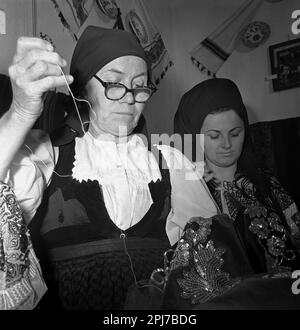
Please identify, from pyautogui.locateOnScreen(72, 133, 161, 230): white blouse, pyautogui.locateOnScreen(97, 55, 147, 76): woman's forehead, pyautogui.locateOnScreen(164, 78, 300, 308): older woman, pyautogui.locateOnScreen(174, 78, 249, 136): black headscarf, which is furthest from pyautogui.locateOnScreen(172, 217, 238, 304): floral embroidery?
pyautogui.locateOnScreen(97, 55, 147, 76): woman's forehead

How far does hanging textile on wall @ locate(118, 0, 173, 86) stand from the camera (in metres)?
0.88

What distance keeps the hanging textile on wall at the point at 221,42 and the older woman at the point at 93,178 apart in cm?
19

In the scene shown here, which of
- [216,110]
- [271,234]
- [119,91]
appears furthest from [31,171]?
[271,234]

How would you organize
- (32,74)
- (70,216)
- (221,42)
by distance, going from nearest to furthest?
(32,74)
(70,216)
(221,42)

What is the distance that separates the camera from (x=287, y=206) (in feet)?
3.31

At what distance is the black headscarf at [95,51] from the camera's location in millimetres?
780

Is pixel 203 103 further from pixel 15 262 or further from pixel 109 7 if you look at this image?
pixel 15 262

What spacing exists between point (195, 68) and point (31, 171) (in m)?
0.47

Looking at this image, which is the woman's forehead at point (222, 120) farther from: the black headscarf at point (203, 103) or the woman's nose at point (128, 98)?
the woman's nose at point (128, 98)

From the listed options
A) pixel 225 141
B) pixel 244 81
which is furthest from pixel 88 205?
pixel 244 81

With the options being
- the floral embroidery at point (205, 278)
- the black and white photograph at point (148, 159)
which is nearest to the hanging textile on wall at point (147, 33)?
the black and white photograph at point (148, 159)

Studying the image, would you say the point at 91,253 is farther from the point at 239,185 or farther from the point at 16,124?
the point at 239,185

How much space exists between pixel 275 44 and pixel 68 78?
0.60 m

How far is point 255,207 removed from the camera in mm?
964
